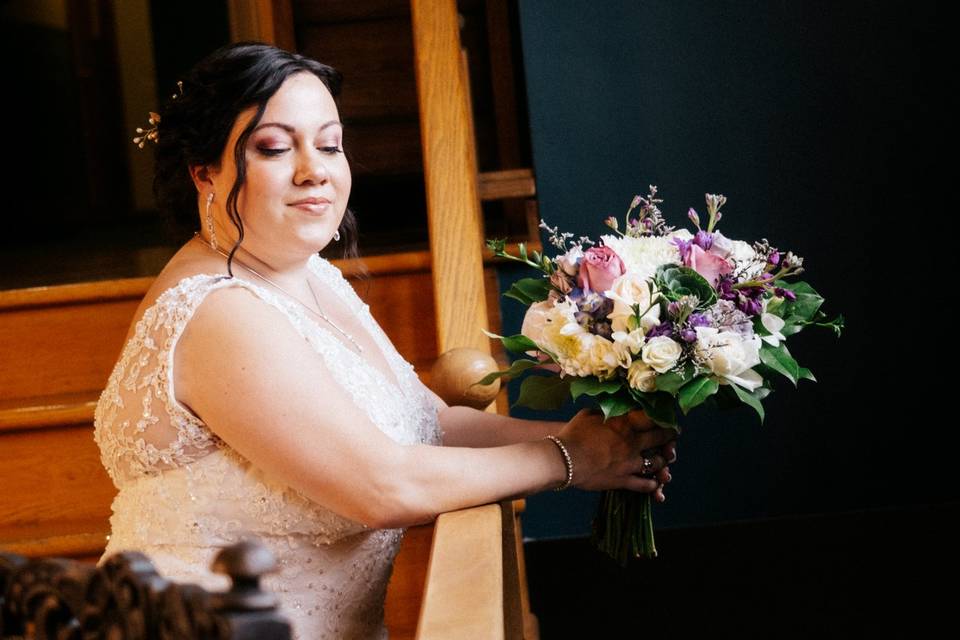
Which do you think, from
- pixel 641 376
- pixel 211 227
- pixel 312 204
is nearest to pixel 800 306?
pixel 641 376

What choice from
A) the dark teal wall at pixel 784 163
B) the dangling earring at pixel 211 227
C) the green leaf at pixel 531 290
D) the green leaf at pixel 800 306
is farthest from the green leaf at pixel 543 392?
the dark teal wall at pixel 784 163

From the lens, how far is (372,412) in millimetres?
1846

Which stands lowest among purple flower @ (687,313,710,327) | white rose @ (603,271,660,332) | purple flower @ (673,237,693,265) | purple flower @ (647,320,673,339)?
purple flower @ (647,320,673,339)

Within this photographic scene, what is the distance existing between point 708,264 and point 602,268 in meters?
0.16

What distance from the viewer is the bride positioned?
5.30 feet

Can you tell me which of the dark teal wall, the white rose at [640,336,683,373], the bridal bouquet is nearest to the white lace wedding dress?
the bridal bouquet

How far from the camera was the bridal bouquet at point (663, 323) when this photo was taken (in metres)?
1.65

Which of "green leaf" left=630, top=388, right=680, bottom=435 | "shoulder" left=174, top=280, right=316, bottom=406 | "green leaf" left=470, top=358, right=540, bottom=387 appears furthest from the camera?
"green leaf" left=470, top=358, right=540, bottom=387

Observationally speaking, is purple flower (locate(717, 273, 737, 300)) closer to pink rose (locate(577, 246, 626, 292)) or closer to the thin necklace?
pink rose (locate(577, 246, 626, 292))

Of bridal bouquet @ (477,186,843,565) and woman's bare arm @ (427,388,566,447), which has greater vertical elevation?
bridal bouquet @ (477,186,843,565)

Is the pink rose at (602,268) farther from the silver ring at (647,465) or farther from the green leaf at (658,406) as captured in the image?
the silver ring at (647,465)

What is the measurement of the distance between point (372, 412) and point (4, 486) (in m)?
1.05

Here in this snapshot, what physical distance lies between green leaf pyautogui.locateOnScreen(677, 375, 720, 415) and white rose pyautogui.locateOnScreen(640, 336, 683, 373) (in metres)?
0.04

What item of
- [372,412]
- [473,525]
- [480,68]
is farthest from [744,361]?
[480,68]
